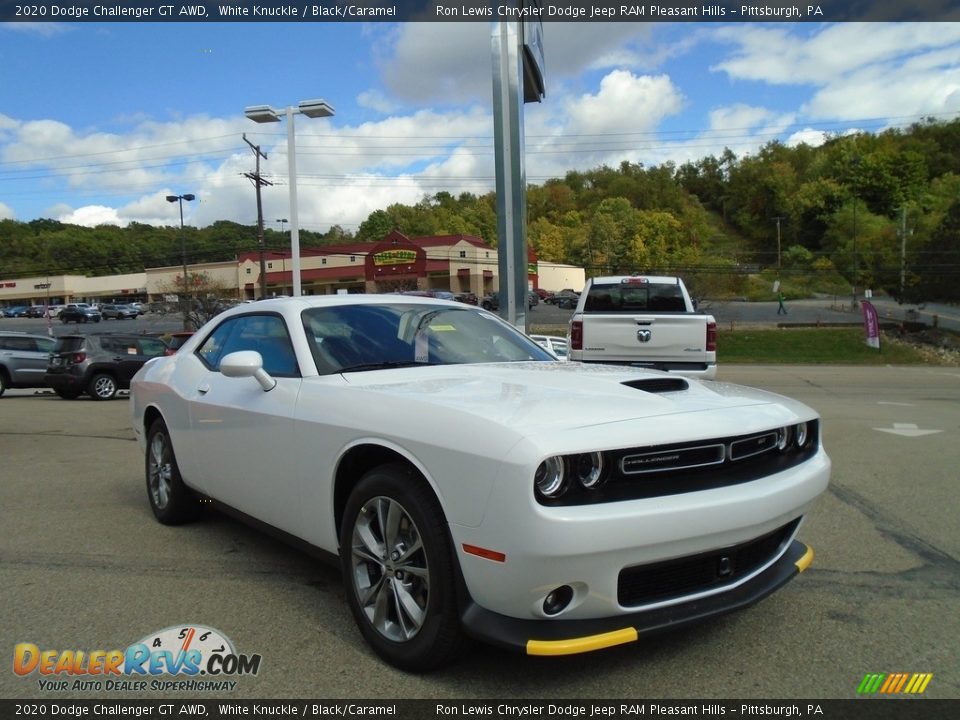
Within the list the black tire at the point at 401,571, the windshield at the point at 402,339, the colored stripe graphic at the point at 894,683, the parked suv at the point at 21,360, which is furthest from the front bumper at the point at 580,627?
the parked suv at the point at 21,360

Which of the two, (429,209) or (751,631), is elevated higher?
(429,209)

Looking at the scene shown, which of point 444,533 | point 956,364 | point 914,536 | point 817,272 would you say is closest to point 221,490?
point 444,533

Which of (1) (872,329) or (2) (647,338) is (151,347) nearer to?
(2) (647,338)

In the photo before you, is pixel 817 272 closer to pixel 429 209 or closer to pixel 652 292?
pixel 429 209

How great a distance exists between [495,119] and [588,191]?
396ft

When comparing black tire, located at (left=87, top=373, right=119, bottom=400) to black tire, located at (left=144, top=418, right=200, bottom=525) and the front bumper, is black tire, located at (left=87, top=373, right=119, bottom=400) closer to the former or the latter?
black tire, located at (left=144, top=418, right=200, bottom=525)

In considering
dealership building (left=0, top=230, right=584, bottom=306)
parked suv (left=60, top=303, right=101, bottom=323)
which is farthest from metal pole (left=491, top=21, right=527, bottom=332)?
parked suv (left=60, top=303, right=101, bottom=323)

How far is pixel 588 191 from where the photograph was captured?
5231 inches

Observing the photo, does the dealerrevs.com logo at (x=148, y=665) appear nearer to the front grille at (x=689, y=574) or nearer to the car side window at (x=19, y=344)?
the front grille at (x=689, y=574)

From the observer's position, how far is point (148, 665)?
3107 mm

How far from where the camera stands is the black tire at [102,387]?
54.5 feet

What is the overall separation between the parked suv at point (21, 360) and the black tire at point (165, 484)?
50.4 feet

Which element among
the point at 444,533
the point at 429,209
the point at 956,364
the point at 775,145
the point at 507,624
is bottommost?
the point at 956,364

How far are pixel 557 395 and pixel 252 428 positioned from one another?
172 cm
